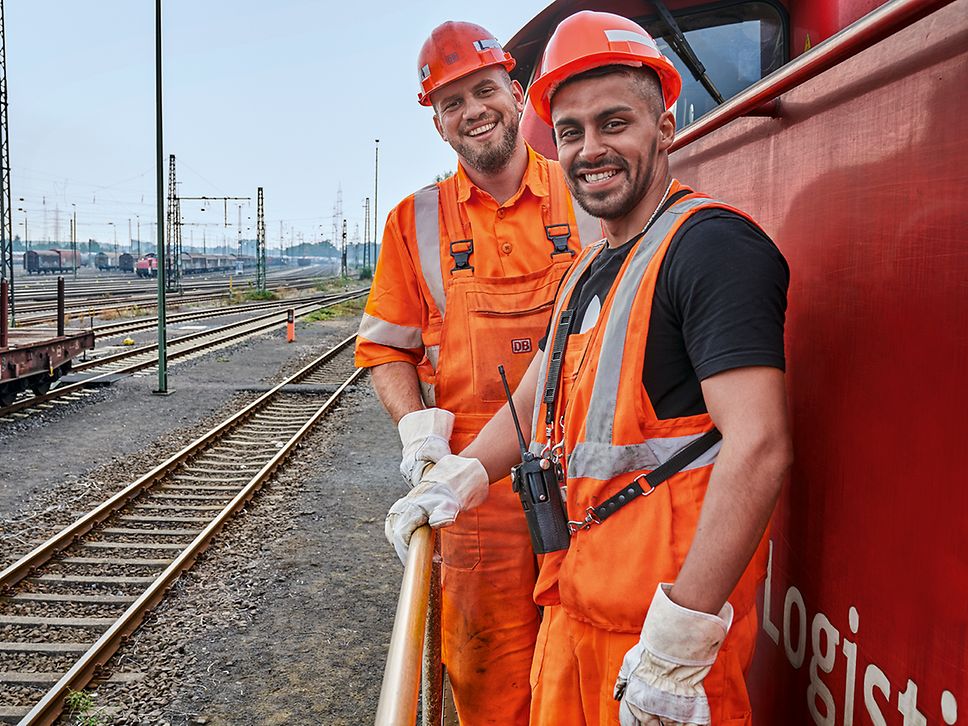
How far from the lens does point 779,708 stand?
207 cm

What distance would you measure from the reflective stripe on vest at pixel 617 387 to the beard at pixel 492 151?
1.41 meters

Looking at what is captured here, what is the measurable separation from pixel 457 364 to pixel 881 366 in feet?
6.03

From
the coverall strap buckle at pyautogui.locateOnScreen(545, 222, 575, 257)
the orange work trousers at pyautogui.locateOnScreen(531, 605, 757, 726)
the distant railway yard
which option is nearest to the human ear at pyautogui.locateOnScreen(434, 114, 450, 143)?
the coverall strap buckle at pyautogui.locateOnScreen(545, 222, 575, 257)

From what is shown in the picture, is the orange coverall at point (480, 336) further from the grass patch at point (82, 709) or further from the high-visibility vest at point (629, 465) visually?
the grass patch at point (82, 709)

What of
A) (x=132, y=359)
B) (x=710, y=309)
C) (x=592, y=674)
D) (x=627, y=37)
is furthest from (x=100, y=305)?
(x=710, y=309)

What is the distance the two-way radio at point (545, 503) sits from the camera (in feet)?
7.50

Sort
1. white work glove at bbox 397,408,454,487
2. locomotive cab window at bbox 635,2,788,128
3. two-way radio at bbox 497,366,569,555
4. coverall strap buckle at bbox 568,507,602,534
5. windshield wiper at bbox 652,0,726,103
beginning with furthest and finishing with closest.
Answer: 1. windshield wiper at bbox 652,0,726,103
2. locomotive cab window at bbox 635,2,788,128
3. white work glove at bbox 397,408,454,487
4. two-way radio at bbox 497,366,569,555
5. coverall strap buckle at bbox 568,507,602,534

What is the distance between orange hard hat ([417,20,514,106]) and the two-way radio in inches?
63.9

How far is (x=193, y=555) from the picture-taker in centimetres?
691

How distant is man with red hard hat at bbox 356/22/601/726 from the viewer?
3162 millimetres

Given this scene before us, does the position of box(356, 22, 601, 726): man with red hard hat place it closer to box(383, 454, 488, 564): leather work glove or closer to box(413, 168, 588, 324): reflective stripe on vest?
box(413, 168, 588, 324): reflective stripe on vest

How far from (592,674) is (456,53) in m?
2.27

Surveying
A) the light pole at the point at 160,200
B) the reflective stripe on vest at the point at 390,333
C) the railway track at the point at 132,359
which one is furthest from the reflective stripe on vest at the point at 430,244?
the light pole at the point at 160,200

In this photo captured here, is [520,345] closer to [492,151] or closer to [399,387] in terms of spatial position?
[399,387]
